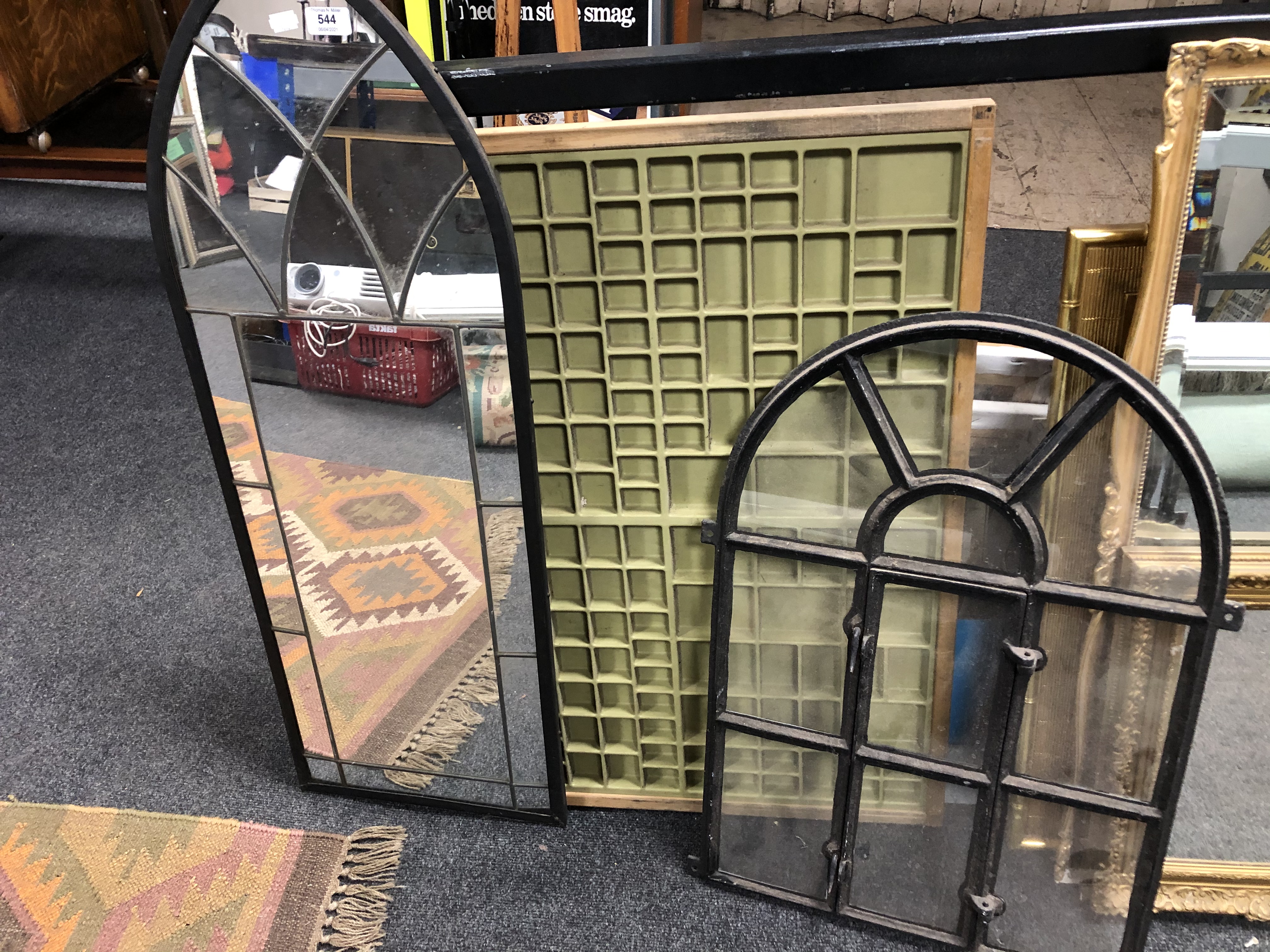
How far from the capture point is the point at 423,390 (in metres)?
1.33

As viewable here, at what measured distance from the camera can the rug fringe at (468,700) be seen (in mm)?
1391

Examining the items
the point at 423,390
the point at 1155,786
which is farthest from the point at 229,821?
the point at 1155,786

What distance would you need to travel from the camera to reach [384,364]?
4.33 ft

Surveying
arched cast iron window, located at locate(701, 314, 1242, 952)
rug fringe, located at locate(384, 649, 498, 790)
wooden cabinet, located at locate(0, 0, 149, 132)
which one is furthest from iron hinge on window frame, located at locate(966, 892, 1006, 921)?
wooden cabinet, located at locate(0, 0, 149, 132)

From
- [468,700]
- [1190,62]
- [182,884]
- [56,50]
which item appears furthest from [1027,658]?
[56,50]

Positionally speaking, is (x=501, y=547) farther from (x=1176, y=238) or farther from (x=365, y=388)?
(x=1176, y=238)

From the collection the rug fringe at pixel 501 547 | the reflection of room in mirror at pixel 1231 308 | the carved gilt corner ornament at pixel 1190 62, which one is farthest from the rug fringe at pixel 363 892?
the carved gilt corner ornament at pixel 1190 62

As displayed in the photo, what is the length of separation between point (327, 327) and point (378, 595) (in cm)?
41

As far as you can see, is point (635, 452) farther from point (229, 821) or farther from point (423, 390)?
point (229, 821)

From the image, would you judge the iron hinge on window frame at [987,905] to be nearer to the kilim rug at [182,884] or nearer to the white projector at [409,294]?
the kilim rug at [182,884]

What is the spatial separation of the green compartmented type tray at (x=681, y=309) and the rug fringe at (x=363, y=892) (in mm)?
461

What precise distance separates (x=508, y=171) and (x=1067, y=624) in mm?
850

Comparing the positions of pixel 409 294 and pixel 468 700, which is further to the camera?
pixel 468 700

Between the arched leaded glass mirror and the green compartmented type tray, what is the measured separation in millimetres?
80
